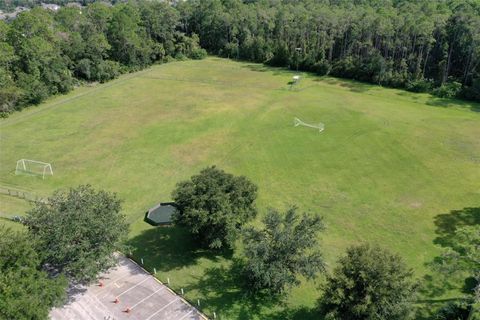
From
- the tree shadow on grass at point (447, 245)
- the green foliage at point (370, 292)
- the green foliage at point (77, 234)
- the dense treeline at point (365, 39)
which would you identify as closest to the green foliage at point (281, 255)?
the green foliage at point (370, 292)

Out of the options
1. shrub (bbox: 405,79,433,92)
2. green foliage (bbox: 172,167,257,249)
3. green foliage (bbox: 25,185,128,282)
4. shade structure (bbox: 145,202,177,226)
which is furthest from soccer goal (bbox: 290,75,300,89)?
green foliage (bbox: 25,185,128,282)

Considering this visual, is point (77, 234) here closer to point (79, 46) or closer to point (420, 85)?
point (79, 46)

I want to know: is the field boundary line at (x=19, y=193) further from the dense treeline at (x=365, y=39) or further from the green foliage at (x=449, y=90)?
the green foliage at (x=449, y=90)

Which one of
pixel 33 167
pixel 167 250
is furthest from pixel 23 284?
pixel 33 167

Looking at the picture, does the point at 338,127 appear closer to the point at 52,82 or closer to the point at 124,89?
the point at 124,89

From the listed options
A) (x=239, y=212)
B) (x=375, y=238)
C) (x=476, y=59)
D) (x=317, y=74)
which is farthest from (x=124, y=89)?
(x=476, y=59)
